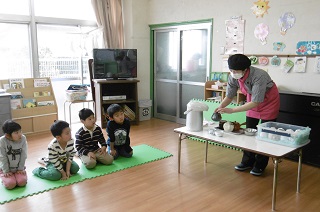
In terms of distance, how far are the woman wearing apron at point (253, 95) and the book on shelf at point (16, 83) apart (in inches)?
132

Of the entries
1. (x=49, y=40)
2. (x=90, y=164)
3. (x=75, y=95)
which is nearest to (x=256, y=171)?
(x=90, y=164)

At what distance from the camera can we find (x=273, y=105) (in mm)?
3049

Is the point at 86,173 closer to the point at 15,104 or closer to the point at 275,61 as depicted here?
the point at 15,104

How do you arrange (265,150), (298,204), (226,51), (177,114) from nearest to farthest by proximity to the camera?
(265,150) < (298,204) < (226,51) < (177,114)

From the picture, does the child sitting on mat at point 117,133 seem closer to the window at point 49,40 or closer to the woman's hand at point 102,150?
the woman's hand at point 102,150

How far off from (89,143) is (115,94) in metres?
2.25

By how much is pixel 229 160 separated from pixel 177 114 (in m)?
2.16

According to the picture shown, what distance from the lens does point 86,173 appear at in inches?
130

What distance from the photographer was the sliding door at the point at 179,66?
5.19 metres

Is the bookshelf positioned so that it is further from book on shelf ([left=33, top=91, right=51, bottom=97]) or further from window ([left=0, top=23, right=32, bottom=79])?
window ([left=0, top=23, right=32, bottom=79])

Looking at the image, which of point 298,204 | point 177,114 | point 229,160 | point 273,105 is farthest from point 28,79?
point 298,204

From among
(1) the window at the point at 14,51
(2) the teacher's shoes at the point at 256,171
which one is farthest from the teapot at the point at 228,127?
(1) the window at the point at 14,51

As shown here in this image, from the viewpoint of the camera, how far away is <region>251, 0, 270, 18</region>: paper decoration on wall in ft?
13.5

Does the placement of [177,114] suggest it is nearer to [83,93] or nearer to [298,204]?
[83,93]
